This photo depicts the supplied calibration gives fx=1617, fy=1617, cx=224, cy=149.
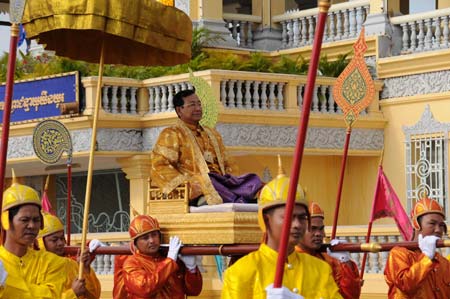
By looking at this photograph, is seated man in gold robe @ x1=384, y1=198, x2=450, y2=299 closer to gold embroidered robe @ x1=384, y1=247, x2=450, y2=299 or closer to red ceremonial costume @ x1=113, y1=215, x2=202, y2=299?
gold embroidered robe @ x1=384, y1=247, x2=450, y2=299

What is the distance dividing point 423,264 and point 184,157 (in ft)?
7.33

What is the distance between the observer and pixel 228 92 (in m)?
22.3

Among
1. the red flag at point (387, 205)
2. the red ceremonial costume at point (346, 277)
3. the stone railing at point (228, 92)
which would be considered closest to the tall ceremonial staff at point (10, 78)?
the red ceremonial costume at point (346, 277)

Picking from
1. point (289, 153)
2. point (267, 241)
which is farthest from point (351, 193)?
point (267, 241)

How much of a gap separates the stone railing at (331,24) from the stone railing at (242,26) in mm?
560

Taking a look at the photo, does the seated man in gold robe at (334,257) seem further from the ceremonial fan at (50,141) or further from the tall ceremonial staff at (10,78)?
the ceremonial fan at (50,141)

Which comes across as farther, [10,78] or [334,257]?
[334,257]

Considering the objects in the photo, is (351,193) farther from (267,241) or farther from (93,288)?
(267,241)

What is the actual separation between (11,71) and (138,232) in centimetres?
384

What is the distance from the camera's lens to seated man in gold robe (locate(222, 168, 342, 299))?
340 inches

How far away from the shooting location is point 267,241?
882 centimetres

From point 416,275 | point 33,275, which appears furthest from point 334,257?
point 33,275

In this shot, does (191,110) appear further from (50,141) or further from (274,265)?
(274,265)

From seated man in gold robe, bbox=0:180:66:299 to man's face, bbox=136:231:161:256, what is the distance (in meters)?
2.64
